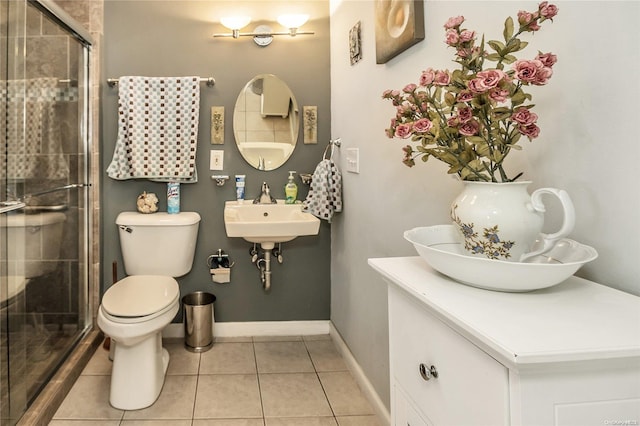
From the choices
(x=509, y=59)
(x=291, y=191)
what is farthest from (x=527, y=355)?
(x=291, y=191)

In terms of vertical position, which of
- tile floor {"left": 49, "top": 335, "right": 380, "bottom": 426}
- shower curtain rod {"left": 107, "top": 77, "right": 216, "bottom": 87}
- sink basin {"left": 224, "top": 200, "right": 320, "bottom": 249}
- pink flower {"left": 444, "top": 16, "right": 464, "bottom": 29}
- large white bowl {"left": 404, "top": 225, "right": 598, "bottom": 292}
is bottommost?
tile floor {"left": 49, "top": 335, "right": 380, "bottom": 426}

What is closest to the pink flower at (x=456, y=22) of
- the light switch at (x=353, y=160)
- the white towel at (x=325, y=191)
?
the light switch at (x=353, y=160)

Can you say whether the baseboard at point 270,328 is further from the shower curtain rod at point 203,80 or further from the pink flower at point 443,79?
the pink flower at point 443,79

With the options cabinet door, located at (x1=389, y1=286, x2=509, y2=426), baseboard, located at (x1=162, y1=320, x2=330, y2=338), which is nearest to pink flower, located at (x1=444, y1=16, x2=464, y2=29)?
cabinet door, located at (x1=389, y1=286, x2=509, y2=426)

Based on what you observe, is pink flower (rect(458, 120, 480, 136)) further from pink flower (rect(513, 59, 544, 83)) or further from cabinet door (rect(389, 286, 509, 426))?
cabinet door (rect(389, 286, 509, 426))

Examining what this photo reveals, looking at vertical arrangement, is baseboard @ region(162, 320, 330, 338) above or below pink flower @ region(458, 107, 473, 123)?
below

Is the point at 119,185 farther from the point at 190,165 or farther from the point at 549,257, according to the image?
the point at 549,257

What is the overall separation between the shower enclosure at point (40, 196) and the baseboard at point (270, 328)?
0.81 meters

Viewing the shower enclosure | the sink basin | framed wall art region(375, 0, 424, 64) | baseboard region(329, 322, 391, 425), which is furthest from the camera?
the sink basin

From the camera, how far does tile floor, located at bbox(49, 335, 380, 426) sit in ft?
6.32

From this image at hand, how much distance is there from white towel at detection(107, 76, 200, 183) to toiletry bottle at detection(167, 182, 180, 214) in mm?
56

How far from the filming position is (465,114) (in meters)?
Answer: 0.78

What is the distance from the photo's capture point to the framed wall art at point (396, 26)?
1.46 m

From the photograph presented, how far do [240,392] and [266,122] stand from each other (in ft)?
5.24
